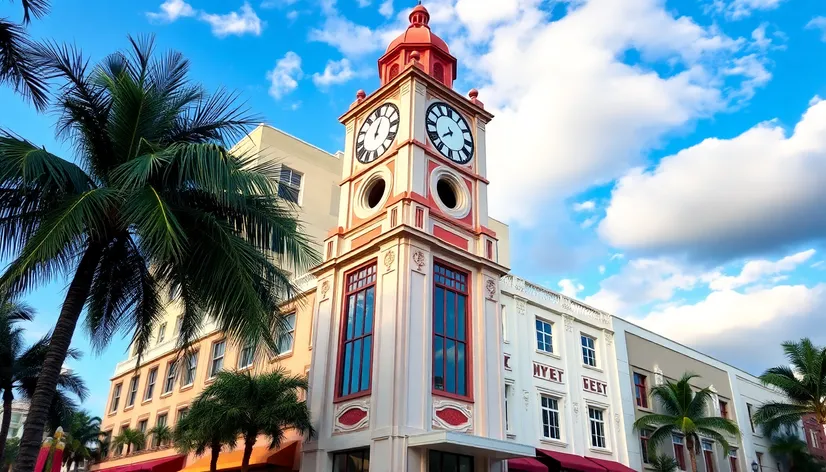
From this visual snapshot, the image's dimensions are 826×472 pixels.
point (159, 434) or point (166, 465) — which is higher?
point (159, 434)

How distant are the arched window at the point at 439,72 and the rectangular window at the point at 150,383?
21.6 metres

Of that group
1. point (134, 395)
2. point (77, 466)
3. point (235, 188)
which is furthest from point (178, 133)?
point (77, 466)

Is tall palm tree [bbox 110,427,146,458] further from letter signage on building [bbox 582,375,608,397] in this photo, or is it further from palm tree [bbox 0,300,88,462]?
letter signage on building [bbox 582,375,608,397]

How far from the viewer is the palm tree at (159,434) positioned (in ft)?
99.1

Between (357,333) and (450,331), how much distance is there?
297 centimetres

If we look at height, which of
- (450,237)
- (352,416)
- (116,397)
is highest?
(450,237)

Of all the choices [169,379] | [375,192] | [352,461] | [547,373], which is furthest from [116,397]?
[547,373]

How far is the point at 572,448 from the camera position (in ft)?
90.4

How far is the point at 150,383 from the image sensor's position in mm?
36062

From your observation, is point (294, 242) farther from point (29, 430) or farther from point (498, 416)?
point (498, 416)

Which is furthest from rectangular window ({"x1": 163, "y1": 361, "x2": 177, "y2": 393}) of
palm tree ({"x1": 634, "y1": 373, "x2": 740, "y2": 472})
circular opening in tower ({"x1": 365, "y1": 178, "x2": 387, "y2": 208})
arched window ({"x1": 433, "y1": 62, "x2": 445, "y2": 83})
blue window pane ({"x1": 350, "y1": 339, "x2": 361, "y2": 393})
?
palm tree ({"x1": 634, "y1": 373, "x2": 740, "y2": 472})

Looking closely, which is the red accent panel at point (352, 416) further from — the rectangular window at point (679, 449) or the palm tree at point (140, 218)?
the rectangular window at point (679, 449)

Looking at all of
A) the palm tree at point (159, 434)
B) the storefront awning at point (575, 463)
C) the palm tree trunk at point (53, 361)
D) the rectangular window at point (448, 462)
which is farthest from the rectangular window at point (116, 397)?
the palm tree trunk at point (53, 361)

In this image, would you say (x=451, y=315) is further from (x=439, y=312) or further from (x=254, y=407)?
(x=254, y=407)
